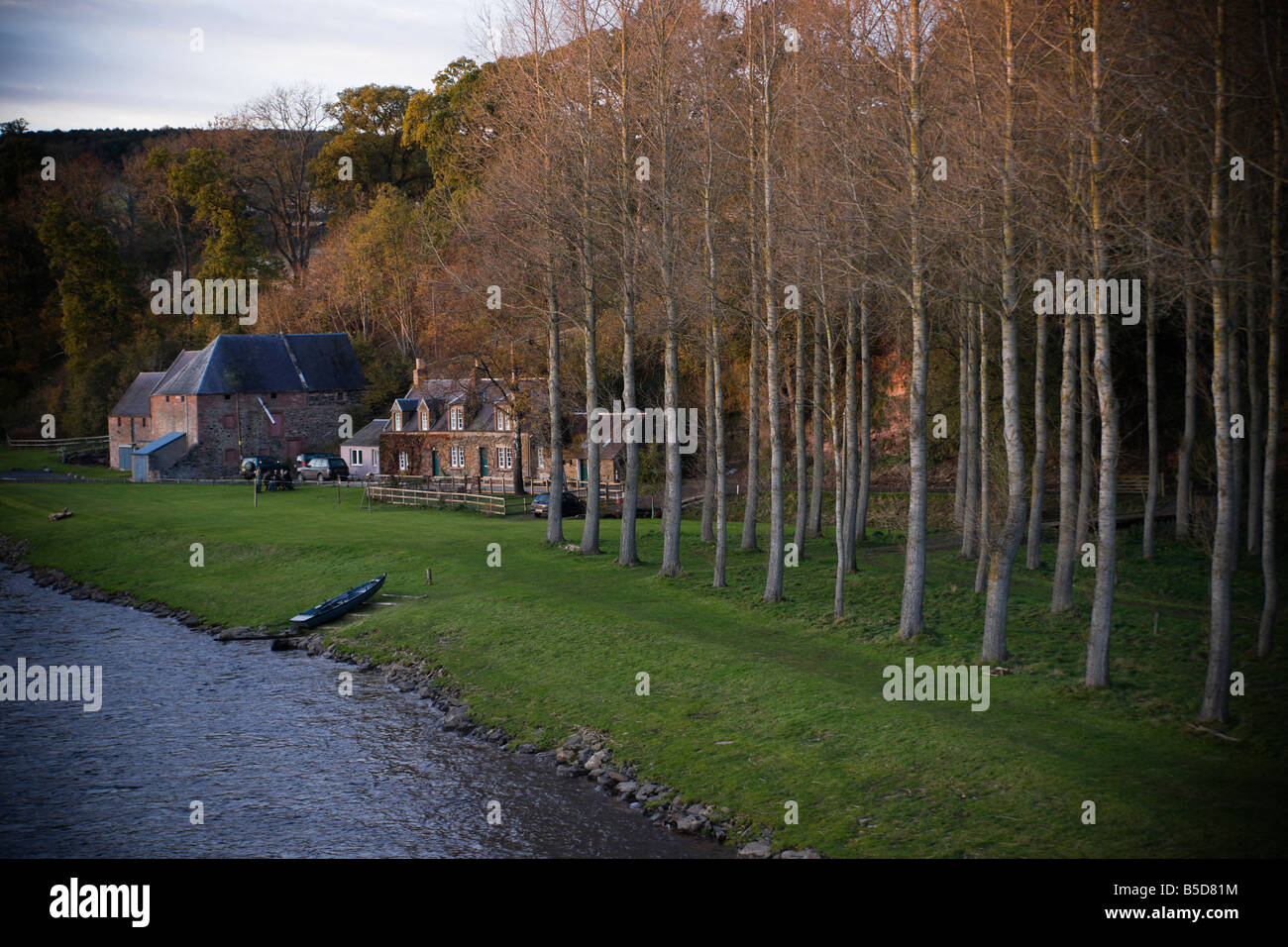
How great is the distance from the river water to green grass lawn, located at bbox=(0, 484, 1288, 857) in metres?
1.66

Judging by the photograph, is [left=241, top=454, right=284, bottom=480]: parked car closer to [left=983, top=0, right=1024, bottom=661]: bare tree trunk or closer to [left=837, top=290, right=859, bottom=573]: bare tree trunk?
[left=837, top=290, right=859, bottom=573]: bare tree trunk

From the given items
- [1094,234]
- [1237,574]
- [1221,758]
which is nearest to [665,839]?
[1221,758]

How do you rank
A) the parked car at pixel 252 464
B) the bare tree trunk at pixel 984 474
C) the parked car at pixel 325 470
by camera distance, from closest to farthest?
the bare tree trunk at pixel 984 474 → the parked car at pixel 325 470 → the parked car at pixel 252 464

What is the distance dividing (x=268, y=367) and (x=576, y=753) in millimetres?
64251

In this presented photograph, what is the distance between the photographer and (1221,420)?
15.8 metres

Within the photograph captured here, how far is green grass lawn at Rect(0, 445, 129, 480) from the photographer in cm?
7394

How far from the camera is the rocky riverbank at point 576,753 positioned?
54.0 ft

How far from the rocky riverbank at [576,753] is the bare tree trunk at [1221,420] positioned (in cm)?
745

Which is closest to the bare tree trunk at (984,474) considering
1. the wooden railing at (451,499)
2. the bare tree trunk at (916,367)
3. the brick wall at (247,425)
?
the bare tree trunk at (916,367)

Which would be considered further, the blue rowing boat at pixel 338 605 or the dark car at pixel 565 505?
the dark car at pixel 565 505

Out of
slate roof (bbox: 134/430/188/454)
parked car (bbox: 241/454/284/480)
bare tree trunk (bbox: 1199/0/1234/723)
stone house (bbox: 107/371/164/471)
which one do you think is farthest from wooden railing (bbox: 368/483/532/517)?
bare tree trunk (bbox: 1199/0/1234/723)

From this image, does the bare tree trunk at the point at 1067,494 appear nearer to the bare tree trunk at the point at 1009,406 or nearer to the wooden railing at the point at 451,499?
the bare tree trunk at the point at 1009,406

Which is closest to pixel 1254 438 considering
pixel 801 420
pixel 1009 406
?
pixel 801 420

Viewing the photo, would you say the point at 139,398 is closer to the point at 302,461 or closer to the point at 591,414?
the point at 302,461
